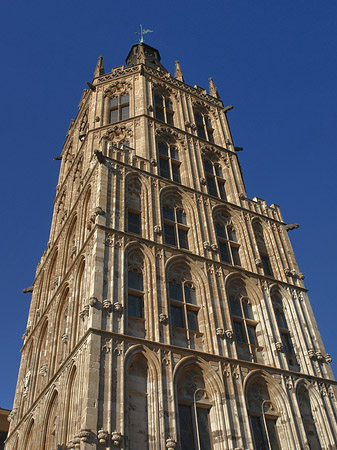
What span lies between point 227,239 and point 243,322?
5171mm

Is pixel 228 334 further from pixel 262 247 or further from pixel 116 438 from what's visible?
pixel 262 247

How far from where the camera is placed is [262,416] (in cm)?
1814

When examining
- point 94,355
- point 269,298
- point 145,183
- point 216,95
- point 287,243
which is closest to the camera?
point 94,355

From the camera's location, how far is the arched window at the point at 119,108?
103 feet

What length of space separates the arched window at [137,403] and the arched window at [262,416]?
4327mm

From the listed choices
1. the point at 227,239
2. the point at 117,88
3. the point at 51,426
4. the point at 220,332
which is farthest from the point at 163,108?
the point at 51,426

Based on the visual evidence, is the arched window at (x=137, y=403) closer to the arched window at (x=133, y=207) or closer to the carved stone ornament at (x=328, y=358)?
the arched window at (x=133, y=207)

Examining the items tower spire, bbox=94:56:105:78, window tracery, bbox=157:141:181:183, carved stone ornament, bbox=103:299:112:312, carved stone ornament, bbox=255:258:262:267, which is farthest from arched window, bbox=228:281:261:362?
tower spire, bbox=94:56:105:78

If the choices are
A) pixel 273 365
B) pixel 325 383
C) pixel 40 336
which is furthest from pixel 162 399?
pixel 40 336

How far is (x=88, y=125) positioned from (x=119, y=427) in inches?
888

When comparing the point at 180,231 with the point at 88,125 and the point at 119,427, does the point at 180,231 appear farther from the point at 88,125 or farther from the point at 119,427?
the point at 88,125

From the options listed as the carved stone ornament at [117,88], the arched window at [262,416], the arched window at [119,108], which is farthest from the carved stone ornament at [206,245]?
the carved stone ornament at [117,88]

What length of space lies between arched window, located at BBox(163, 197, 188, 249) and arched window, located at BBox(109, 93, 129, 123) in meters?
9.12

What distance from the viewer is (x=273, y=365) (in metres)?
19.9
